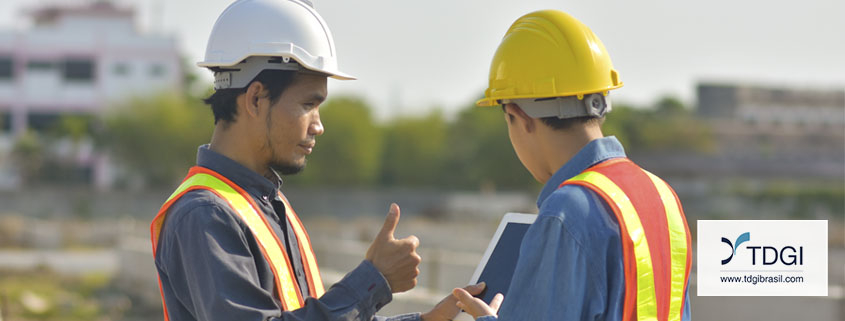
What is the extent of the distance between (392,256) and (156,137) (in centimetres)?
4612

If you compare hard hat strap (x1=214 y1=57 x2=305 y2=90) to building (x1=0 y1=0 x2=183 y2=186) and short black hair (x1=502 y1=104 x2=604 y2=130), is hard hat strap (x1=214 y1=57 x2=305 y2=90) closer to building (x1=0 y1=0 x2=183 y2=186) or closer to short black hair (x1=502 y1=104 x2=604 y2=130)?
short black hair (x1=502 y1=104 x2=604 y2=130)

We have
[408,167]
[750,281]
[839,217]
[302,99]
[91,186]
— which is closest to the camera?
[302,99]

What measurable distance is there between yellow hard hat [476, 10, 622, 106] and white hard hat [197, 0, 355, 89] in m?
0.56

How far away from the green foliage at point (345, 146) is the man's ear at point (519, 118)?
45.0 m

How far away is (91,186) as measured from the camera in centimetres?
4919

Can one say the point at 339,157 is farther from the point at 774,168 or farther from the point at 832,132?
the point at 832,132

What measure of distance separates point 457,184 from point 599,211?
49.4 metres

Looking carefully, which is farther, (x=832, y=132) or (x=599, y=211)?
(x=832, y=132)

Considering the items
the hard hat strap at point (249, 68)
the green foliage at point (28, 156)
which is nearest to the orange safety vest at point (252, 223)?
the hard hat strap at point (249, 68)

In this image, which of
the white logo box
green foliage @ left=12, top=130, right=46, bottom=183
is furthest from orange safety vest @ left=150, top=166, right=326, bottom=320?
green foliage @ left=12, top=130, right=46, bottom=183

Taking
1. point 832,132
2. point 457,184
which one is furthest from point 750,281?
point 832,132

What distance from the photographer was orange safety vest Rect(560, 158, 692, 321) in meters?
2.53

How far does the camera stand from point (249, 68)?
3.02m

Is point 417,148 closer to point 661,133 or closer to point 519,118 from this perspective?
point 661,133
